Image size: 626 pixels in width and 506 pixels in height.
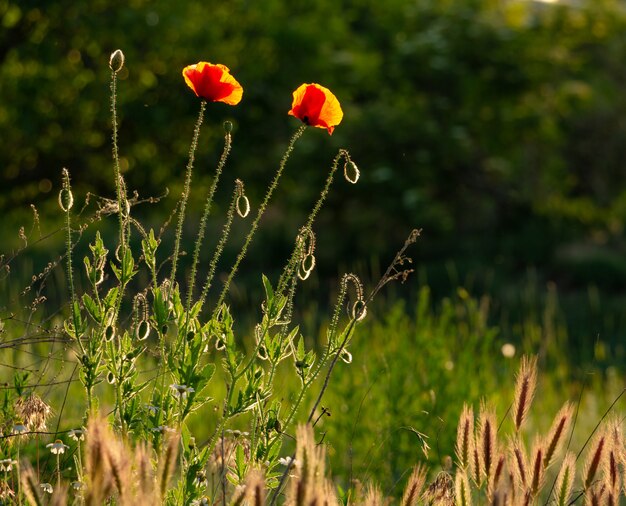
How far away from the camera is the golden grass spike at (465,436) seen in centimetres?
218

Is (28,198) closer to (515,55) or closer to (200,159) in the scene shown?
(200,159)

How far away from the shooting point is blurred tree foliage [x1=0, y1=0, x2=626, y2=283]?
1059 centimetres

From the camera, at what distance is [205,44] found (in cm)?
1084

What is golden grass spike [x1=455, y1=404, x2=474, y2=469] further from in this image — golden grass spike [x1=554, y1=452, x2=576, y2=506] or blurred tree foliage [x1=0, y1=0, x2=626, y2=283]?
blurred tree foliage [x1=0, y1=0, x2=626, y2=283]

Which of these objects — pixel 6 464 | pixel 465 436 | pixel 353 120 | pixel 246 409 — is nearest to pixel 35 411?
pixel 6 464

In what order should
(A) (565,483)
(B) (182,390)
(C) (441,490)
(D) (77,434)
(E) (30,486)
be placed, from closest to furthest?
(E) (30,486) < (A) (565,483) < (C) (441,490) < (B) (182,390) < (D) (77,434)

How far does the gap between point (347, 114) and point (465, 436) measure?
28.9 ft

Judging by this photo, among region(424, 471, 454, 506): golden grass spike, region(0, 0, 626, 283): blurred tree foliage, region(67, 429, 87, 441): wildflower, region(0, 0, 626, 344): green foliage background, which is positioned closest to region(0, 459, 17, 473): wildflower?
region(67, 429, 87, 441): wildflower

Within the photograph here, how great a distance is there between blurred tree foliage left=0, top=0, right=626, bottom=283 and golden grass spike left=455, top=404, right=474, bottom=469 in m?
7.89

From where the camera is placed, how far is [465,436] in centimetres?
224

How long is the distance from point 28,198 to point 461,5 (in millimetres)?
5298

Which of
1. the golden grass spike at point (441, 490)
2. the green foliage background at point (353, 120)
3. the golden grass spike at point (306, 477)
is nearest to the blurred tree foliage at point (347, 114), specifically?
the green foliage background at point (353, 120)

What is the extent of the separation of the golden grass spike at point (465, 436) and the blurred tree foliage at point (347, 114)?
7890 mm

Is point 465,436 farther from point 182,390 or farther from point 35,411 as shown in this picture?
point 35,411
